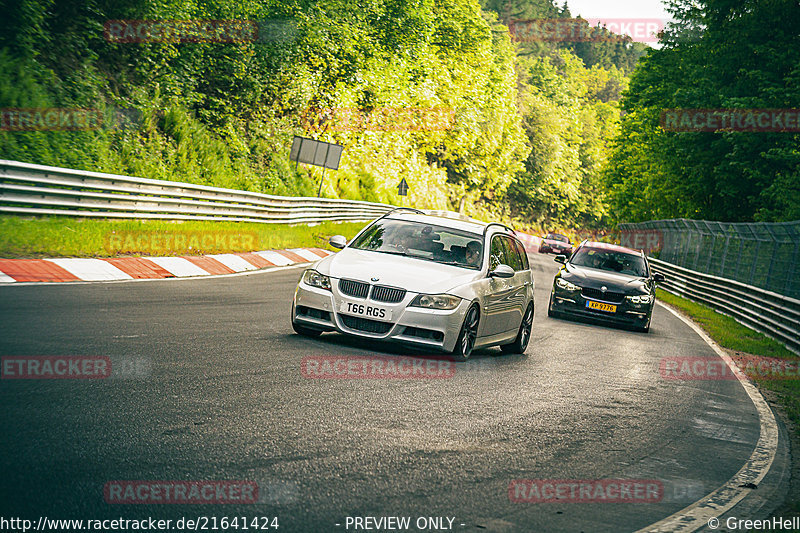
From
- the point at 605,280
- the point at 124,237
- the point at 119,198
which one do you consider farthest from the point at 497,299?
the point at 119,198

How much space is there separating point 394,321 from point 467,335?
1048 mm

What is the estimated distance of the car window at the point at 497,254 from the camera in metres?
10.8

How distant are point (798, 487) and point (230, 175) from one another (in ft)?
74.3

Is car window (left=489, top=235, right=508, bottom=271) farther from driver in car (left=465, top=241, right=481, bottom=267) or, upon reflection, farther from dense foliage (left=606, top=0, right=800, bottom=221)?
dense foliage (left=606, top=0, right=800, bottom=221)

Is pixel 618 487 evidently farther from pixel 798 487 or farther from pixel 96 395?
pixel 96 395

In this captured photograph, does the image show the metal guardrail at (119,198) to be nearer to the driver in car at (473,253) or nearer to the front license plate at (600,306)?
the driver in car at (473,253)

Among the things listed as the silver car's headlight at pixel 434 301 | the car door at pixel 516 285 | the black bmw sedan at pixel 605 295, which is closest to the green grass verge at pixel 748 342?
the black bmw sedan at pixel 605 295

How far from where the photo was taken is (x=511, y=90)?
74.2m

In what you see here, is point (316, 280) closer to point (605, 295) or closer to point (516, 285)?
point (516, 285)

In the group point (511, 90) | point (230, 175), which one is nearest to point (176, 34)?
point (230, 175)

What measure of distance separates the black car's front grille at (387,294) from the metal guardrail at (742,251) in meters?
11.6

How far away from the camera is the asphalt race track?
14.7 feet

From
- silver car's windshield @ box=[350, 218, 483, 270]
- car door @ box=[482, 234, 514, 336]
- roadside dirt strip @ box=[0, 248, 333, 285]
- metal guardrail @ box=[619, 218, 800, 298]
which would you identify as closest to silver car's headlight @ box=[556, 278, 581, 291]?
metal guardrail @ box=[619, 218, 800, 298]

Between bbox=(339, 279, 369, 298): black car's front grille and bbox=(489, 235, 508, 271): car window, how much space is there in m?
1.99
